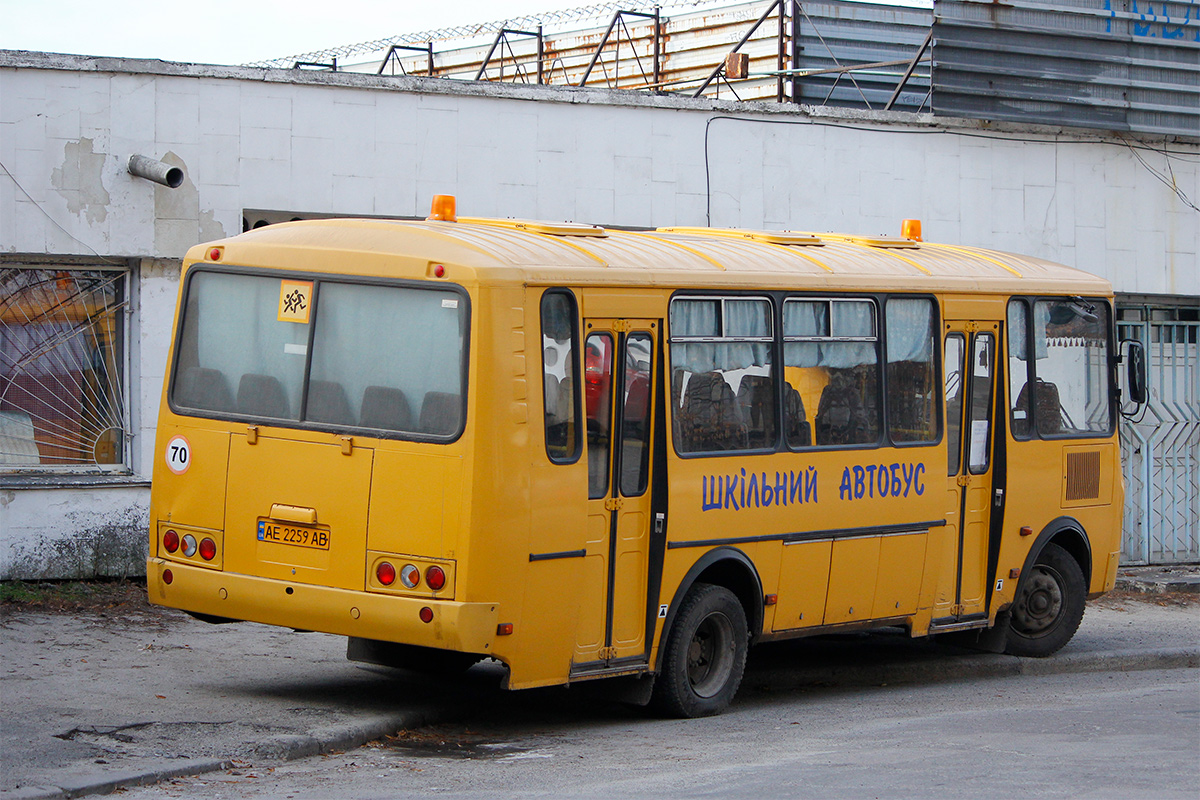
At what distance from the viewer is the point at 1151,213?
55.8 ft

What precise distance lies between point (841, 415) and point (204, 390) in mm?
3846

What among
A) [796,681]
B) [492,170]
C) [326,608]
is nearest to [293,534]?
[326,608]

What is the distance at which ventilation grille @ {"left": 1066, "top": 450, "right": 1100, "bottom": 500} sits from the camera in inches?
462

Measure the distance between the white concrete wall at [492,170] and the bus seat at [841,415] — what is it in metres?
4.59

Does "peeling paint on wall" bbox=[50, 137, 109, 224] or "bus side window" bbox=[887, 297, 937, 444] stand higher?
"peeling paint on wall" bbox=[50, 137, 109, 224]

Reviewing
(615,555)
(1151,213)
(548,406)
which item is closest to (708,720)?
(615,555)

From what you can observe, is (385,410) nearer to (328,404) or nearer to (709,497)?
(328,404)

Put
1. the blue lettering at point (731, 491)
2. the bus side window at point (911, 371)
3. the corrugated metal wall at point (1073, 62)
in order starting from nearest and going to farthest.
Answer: the blue lettering at point (731, 491) < the bus side window at point (911, 371) < the corrugated metal wall at point (1073, 62)

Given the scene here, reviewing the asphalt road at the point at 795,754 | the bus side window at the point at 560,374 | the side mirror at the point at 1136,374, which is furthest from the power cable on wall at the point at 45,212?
the side mirror at the point at 1136,374

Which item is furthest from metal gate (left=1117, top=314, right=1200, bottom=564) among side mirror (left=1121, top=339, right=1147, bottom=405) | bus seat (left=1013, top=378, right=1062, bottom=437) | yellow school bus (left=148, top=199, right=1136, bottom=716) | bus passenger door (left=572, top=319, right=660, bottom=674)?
bus passenger door (left=572, top=319, right=660, bottom=674)

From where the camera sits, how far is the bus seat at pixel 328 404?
27.2 ft

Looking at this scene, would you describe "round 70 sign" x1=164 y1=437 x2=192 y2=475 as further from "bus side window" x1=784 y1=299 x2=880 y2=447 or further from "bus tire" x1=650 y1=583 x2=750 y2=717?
"bus side window" x1=784 y1=299 x2=880 y2=447

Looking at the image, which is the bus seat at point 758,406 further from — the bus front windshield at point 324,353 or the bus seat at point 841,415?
the bus front windshield at point 324,353

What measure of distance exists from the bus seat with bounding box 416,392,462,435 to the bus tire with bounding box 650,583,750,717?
1930 millimetres
